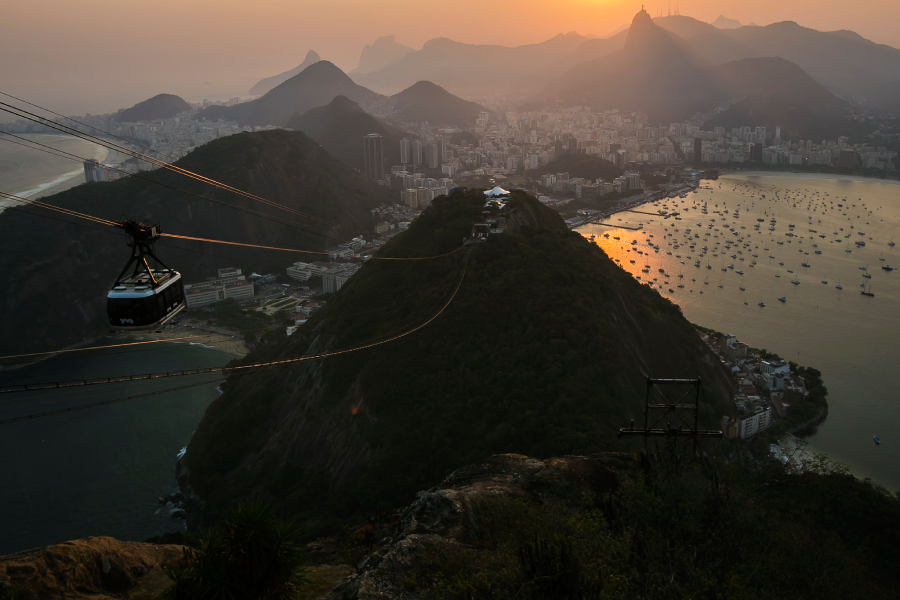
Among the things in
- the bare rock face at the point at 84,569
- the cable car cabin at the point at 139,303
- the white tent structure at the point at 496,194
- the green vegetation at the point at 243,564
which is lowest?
the bare rock face at the point at 84,569

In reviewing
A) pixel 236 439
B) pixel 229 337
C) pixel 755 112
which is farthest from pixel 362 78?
pixel 236 439

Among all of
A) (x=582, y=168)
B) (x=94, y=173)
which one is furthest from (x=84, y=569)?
(x=582, y=168)

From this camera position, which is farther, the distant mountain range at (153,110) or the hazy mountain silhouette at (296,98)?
the distant mountain range at (153,110)

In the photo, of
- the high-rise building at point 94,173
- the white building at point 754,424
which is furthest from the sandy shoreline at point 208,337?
the high-rise building at point 94,173

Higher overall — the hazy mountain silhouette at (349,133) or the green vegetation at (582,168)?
the hazy mountain silhouette at (349,133)

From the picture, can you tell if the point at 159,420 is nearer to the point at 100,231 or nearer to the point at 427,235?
the point at 427,235

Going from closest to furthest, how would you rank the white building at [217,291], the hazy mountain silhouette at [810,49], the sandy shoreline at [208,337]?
the sandy shoreline at [208,337] → the white building at [217,291] → the hazy mountain silhouette at [810,49]

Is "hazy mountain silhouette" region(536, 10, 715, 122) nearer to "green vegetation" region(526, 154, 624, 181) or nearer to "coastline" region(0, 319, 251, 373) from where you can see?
"green vegetation" region(526, 154, 624, 181)

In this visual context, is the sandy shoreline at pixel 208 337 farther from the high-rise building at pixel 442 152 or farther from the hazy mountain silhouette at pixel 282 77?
the hazy mountain silhouette at pixel 282 77
